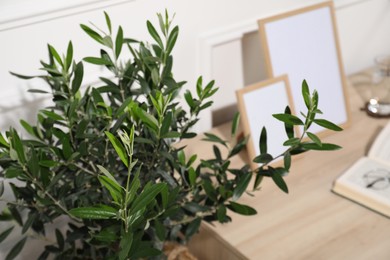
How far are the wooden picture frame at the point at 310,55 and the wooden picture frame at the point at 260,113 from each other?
8 centimetres

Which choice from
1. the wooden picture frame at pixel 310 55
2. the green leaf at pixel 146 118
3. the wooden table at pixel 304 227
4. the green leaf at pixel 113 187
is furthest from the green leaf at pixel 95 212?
the wooden picture frame at pixel 310 55

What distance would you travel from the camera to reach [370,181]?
1207mm

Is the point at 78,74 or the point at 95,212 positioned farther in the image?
the point at 78,74

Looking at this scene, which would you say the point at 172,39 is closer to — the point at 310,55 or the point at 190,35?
the point at 190,35

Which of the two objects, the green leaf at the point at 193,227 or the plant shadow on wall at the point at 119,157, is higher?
the plant shadow on wall at the point at 119,157

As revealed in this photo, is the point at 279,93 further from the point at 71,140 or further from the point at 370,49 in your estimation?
the point at 370,49

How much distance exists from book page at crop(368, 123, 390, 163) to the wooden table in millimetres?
40

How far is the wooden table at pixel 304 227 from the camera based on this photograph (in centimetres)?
105

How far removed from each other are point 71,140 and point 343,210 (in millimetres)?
634

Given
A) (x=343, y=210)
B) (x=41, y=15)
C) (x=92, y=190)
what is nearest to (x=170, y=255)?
(x=92, y=190)

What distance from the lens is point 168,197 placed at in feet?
2.74

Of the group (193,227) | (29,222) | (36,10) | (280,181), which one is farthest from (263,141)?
(36,10)

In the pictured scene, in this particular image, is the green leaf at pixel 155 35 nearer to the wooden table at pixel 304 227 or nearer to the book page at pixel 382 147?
the wooden table at pixel 304 227

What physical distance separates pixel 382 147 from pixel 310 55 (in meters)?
0.31
